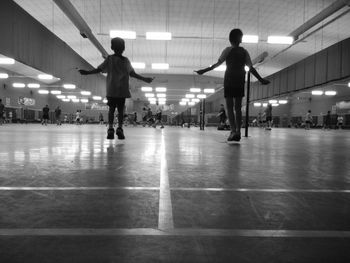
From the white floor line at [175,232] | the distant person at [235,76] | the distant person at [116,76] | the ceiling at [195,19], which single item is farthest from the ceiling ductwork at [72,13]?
the white floor line at [175,232]

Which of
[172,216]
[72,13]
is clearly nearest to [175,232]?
[172,216]

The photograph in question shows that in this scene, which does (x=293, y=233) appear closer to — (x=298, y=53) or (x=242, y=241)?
(x=242, y=241)

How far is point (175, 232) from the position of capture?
0.96m

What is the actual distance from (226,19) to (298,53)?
32.3 feet

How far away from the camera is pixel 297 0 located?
17.7m

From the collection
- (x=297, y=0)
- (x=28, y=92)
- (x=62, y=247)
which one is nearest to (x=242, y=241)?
(x=62, y=247)

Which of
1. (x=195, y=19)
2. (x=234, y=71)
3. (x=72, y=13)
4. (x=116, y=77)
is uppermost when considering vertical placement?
(x=195, y=19)

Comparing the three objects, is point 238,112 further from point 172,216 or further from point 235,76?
point 172,216

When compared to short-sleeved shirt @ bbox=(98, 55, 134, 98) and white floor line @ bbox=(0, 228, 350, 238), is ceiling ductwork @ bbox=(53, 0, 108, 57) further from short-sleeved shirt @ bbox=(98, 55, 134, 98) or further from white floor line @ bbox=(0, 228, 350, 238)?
white floor line @ bbox=(0, 228, 350, 238)

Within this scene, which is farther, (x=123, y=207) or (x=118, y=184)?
(x=118, y=184)

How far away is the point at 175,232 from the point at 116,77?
4.22 meters

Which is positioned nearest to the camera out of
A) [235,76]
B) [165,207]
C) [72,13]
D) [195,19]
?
[165,207]

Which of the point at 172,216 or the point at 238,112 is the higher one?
the point at 238,112

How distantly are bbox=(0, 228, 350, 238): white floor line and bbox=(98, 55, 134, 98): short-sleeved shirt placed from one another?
4.09 meters
